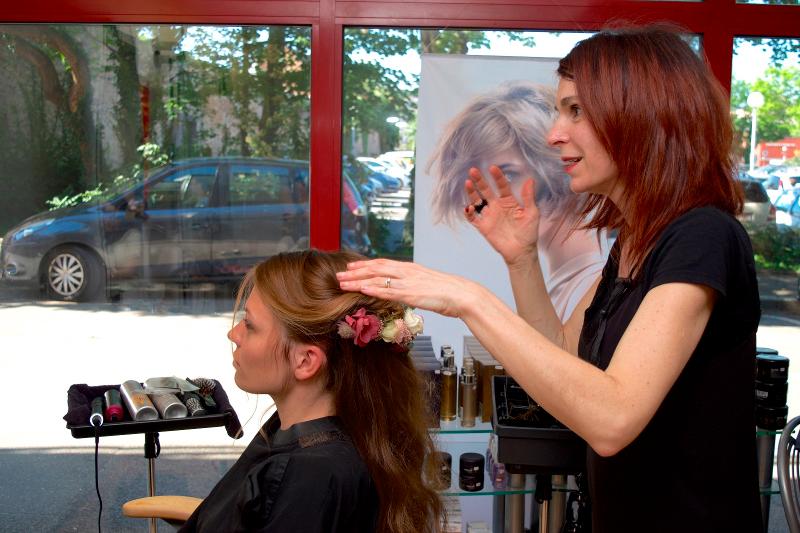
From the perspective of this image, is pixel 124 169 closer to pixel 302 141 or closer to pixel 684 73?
pixel 302 141

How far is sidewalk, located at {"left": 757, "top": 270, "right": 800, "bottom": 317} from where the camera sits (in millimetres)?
2918

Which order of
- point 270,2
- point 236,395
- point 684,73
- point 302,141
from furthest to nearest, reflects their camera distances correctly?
1. point 236,395
2. point 302,141
3. point 270,2
4. point 684,73

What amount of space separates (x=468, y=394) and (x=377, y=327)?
1.00 meters

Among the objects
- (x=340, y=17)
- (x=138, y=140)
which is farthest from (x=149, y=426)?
(x=340, y=17)

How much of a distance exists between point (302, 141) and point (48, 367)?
1190 mm

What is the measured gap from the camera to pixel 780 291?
9.59 feet

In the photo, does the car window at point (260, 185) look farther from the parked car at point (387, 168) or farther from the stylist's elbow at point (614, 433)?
the stylist's elbow at point (614, 433)

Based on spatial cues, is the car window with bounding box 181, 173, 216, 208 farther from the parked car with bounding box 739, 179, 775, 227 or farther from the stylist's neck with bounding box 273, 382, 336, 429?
the parked car with bounding box 739, 179, 775, 227

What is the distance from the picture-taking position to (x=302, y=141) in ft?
9.12

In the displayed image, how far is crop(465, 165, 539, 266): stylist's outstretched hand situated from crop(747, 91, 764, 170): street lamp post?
1637mm

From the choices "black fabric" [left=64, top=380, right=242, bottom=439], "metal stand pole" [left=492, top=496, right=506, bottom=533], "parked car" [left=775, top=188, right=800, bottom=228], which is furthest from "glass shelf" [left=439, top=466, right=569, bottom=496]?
"parked car" [left=775, top=188, right=800, bottom=228]

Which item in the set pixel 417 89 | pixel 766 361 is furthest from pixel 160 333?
pixel 766 361

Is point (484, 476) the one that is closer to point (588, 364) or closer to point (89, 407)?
point (89, 407)

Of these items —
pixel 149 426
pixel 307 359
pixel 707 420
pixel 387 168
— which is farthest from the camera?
pixel 387 168
